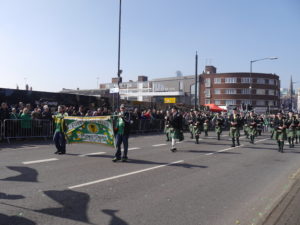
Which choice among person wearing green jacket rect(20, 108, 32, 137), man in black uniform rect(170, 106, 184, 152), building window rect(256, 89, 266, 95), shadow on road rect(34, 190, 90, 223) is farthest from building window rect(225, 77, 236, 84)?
→ shadow on road rect(34, 190, 90, 223)

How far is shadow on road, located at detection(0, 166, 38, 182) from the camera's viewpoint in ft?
23.2

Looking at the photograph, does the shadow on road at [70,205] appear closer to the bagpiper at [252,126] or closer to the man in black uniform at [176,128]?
the man in black uniform at [176,128]

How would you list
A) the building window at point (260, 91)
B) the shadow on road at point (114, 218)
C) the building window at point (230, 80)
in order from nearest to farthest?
the shadow on road at point (114, 218)
the building window at point (230, 80)
the building window at point (260, 91)

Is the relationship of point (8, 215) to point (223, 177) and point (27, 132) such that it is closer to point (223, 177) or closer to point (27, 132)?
point (223, 177)

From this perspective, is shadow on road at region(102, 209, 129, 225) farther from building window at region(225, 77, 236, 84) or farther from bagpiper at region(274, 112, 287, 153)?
building window at region(225, 77, 236, 84)

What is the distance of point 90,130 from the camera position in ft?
36.7

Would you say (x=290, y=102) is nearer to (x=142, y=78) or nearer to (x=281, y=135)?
(x=142, y=78)

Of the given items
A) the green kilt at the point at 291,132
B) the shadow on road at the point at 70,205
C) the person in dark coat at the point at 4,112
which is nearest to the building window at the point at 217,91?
the green kilt at the point at 291,132

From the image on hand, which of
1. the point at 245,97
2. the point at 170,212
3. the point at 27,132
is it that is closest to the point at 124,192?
the point at 170,212

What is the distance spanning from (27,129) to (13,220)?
11.4 meters

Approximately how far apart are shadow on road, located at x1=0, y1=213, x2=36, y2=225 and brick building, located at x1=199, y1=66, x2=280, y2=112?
82.9 meters

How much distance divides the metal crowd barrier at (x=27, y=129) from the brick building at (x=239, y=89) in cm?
7326

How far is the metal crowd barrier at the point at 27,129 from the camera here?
14.3 meters

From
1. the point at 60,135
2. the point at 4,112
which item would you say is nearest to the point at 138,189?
the point at 60,135
